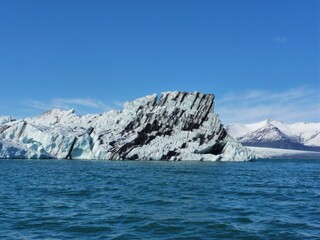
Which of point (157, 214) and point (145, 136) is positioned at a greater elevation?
point (145, 136)

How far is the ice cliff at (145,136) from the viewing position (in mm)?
90125

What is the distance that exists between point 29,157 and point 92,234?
80.1 metres

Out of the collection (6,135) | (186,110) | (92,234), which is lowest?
(92,234)

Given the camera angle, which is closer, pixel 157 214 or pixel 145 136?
pixel 157 214

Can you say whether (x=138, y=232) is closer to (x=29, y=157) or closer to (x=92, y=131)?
(x=29, y=157)

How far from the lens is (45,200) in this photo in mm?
22906

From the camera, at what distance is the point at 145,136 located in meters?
93.9

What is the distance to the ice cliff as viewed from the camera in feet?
296

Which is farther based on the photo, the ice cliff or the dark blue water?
the ice cliff

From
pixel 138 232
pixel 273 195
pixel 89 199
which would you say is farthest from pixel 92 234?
pixel 273 195

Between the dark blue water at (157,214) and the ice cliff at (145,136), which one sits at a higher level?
the ice cliff at (145,136)

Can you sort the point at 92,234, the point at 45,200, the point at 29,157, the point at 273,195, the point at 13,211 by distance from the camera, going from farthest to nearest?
the point at 29,157
the point at 273,195
the point at 45,200
the point at 13,211
the point at 92,234

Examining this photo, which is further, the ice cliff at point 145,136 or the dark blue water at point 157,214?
the ice cliff at point 145,136

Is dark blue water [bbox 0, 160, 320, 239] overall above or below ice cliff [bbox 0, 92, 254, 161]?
below
